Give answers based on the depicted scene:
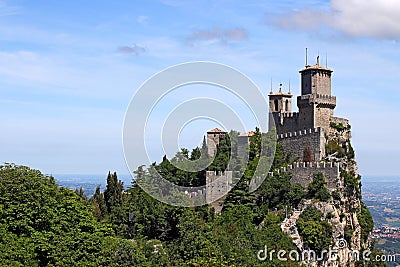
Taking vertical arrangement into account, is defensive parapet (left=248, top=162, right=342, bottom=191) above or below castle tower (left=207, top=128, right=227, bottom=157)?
below

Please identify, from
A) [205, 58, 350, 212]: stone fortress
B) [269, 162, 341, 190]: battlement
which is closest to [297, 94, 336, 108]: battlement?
[205, 58, 350, 212]: stone fortress

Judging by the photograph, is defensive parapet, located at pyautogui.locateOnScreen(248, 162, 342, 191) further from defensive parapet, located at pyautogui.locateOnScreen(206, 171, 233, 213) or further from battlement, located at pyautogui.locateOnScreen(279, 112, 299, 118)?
battlement, located at pyautogui.locateOnScreen(279, 112, 299, 118)

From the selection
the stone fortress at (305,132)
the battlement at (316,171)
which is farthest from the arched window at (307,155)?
the battlement at (316,171)

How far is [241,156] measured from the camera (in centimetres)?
4400

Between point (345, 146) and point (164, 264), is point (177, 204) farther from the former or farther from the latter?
point (345, 146)

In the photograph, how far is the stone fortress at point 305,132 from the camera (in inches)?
1554

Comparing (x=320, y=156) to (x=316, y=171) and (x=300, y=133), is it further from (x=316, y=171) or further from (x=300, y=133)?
(x=316, y=171)

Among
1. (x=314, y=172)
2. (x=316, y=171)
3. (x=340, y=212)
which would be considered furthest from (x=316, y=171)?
(x=340, y=212)

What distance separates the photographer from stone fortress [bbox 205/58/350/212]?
39.5m

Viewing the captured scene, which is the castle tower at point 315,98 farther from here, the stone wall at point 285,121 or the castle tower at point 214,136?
the castle tower at point 214,136

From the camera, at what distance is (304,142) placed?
42.7 metres

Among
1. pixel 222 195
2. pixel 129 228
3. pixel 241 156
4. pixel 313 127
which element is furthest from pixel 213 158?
pixel 129 228

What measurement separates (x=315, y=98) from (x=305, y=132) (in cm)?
318

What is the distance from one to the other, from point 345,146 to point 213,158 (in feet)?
31.8
